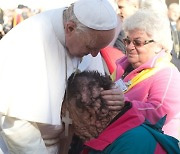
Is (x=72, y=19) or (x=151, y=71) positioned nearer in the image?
(x=72, y=19)

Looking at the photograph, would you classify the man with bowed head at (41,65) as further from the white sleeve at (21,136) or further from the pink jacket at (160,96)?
the pink jacket at (160,96)

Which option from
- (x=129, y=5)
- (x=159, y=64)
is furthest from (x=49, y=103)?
(x=129, y=5)

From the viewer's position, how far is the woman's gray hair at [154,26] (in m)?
3.04

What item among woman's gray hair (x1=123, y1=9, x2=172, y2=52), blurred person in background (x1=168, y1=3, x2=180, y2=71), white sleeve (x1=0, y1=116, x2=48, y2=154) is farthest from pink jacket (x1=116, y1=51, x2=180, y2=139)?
blurred person in background (x1=168, y1=3, x2=180, y2=71)

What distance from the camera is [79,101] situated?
198cm

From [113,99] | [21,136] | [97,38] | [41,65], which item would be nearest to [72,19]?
[97,38]

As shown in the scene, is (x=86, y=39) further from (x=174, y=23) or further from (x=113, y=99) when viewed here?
(x=174, y=23)

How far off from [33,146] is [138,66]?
1279mm

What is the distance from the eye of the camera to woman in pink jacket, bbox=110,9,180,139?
2764 millimetres

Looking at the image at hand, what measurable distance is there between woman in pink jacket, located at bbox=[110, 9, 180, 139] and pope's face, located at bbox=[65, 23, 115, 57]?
67cm

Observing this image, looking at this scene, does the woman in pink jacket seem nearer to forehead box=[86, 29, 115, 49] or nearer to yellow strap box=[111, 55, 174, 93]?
yellow strap box=[111, 55, 174, 93]

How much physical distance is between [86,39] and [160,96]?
898 mm

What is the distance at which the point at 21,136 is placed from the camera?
2049 millimetres

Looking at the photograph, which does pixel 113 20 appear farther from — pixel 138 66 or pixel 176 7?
pixel 176 7
